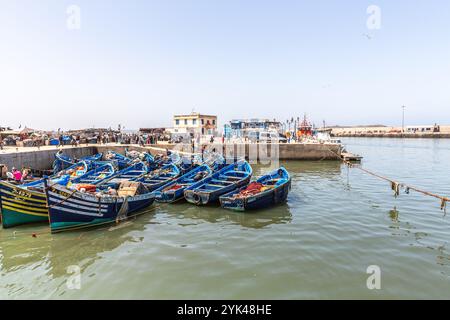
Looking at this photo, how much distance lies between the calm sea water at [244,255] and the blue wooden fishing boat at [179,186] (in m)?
0.83

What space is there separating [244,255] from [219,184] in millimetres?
8418

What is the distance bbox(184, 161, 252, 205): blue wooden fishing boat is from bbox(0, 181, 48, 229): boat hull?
699 cm

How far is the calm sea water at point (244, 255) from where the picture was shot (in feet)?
25.6

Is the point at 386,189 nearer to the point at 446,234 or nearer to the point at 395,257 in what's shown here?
the point at 446,234

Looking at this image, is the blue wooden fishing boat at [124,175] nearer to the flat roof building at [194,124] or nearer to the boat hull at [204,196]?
the boat hull at [204,196]

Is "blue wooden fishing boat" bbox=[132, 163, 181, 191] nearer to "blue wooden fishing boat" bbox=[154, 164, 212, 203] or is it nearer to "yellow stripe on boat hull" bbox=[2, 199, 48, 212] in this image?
"blue wooden fishing boat" bbox=[154, 164, 212, 203]

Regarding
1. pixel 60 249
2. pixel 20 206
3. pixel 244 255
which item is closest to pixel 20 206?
pixel 20 206

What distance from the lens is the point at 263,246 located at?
1057 centimetres

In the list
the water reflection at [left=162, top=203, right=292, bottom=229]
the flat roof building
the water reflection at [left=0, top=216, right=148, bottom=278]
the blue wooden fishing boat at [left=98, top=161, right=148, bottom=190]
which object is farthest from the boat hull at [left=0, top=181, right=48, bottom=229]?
the flat roof building

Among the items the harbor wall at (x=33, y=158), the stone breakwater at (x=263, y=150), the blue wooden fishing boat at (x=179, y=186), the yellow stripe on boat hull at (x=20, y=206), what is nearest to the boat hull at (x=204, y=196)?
the blue wooden fishing boat at (x=179, y=186)

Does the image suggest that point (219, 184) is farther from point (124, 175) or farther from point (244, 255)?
point (244, 255)
